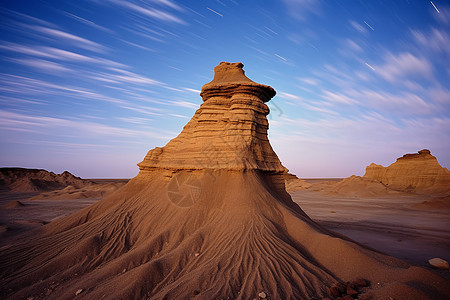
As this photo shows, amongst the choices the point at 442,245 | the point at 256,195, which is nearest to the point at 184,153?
the point at 256,195

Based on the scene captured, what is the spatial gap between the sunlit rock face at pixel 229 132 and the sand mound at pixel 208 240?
0.20 ft

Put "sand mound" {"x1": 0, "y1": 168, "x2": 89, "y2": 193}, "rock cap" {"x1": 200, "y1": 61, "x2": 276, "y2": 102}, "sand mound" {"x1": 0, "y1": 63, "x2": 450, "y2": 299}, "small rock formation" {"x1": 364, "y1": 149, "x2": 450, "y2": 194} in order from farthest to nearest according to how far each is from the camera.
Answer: "sand mound" {"x1": 0, "y1": 168, "x2": 89, "y2": 193}
"small rock formation" {"x1": 364, "y1": 149, "x2": 450, "y2": 194}
"rock cap" {"x1": 200, "y1": 61, "x2": 276, "y2": 102}
"sand mound" {"x1": 0, "y1": 63, "x2": 450, "y2": 299}

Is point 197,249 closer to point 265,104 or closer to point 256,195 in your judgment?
point 256,195

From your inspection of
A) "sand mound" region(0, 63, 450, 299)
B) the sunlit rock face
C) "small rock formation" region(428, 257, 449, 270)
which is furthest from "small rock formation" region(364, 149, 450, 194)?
"sand mound" region(0, 63, 450, 299)

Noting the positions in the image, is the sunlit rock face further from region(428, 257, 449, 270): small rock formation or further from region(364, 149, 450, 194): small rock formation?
region(364, 149, 450, 194): small rock formation

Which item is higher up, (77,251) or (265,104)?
(265,104)

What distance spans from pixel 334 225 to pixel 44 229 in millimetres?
21532

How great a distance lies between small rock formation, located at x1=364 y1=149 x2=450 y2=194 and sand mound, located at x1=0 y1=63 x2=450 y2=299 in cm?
5424

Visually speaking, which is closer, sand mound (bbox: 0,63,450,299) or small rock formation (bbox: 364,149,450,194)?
sand mound (bbox: 0,63,450,299)

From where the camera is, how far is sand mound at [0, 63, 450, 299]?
21.1ft

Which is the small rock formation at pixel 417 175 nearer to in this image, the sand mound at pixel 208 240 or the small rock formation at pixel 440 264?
the small rock formation at pixel 440 264

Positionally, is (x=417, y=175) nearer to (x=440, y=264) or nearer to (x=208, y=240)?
(x=440, y=264)

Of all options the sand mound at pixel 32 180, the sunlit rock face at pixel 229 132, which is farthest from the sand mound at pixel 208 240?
the sand mound at pixel 32 180

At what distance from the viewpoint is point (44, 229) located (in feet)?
43.6
